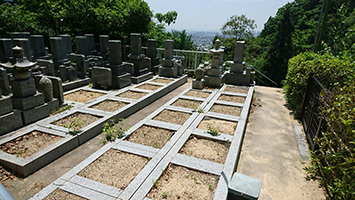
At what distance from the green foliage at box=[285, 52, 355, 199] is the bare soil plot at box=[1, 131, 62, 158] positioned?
532 cm

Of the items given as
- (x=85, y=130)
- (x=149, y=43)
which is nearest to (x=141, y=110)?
(x=85, y=130)

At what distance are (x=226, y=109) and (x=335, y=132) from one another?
11.7 ft

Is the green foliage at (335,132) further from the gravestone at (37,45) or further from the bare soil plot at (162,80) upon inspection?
the gravestone at (37,45)

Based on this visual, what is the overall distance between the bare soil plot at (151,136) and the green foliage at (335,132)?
10.2ft

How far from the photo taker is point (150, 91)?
8344 millimetres

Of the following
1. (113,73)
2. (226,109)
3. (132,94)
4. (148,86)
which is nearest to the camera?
(226,109)

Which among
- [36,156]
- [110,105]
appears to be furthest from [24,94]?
[110,105]

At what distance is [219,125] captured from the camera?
585cm

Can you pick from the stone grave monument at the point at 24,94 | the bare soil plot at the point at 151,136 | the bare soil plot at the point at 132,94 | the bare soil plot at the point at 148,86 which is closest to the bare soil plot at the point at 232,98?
the bare soil plot at the point at 148,86

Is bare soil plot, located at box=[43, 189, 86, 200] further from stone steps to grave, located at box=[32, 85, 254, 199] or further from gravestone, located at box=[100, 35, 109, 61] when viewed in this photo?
gravestone, located at box=[100, 35, 109, 61]

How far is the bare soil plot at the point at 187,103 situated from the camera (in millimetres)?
7203

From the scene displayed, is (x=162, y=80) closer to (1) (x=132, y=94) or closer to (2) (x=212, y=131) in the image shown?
(1) (x=132, y=94)

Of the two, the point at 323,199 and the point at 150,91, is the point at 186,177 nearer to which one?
the point at 323,199

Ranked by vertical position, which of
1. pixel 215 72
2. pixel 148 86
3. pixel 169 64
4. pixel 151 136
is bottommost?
pixel 151 136
